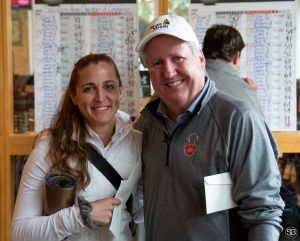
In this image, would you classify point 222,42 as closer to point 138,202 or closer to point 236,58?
point 236,58

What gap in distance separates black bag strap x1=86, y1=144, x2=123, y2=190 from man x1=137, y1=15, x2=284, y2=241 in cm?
17

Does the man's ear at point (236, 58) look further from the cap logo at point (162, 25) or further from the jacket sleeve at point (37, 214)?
the jacket sleeve at point (37, 214)

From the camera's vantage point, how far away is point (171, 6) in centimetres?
265

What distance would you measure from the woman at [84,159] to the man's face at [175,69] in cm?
31

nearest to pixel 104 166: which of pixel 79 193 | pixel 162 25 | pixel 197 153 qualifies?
pixel 79 193

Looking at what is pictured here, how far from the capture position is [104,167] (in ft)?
5.55

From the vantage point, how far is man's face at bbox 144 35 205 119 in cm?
146

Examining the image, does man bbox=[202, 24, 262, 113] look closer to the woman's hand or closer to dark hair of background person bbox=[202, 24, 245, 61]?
dark hair of background person bbox=[202, 24, 245, 61]

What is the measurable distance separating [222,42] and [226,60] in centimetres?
11

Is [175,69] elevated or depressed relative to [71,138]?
elevated

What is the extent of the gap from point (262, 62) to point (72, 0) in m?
1.25

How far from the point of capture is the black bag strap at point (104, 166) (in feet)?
5.53

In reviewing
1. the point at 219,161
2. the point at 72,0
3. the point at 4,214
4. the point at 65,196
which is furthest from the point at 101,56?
the point at 4,214

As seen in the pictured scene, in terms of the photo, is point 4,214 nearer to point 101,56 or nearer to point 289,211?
point 101,56
